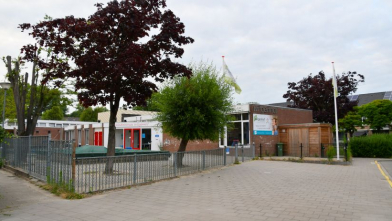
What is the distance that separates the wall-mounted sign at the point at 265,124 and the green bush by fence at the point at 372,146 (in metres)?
6.49

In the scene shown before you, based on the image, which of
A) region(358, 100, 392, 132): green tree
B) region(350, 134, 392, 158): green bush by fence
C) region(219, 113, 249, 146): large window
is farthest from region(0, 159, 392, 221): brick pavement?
region(358, 100, 392, 132): green tree

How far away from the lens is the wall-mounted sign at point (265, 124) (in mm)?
23141

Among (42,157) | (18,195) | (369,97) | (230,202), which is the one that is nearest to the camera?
(230,202)

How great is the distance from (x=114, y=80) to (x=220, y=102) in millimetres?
5490

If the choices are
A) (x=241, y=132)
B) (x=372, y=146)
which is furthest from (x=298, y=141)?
(x=372, y=146)

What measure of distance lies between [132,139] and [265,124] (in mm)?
14162

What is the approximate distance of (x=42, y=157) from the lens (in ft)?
36.9

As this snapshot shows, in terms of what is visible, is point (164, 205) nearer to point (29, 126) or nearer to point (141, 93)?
point (141, 93)

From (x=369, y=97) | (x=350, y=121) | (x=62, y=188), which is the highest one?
(x=369, y=97)

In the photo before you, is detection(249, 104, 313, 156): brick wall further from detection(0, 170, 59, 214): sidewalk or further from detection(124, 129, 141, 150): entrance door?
detection(0, 170, 59, 214): sidewalk

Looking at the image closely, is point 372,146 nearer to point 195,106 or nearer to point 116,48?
point 195,106

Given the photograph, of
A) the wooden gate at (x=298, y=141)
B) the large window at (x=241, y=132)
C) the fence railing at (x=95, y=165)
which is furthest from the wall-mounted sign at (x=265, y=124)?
the fence railing at (x=95, y=165)

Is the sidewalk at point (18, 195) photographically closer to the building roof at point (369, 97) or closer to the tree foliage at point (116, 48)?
the tree foliage at point (116, 48)

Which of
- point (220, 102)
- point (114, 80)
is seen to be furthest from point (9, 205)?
point (220, 102)
